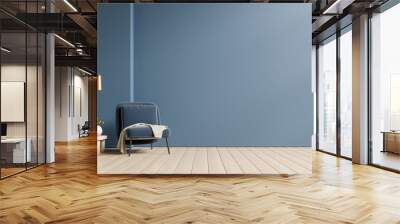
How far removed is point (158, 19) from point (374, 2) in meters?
3.41

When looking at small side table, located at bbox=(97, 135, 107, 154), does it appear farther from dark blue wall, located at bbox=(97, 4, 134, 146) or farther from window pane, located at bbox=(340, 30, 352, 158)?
window pane, located at bbox=(340, 30, 352, 158)

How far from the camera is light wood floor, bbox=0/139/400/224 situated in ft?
10.3

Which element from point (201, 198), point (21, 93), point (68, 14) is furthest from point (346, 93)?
point (21, 93)

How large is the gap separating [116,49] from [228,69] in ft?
6.09

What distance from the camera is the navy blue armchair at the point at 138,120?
6.26 meters

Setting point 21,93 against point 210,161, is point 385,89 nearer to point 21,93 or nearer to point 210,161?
point 210,161

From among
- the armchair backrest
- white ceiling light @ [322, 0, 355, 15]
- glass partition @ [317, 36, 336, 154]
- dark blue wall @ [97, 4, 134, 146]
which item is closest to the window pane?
glass partition @ [317, 36, 336, 154]

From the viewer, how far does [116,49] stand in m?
6.34

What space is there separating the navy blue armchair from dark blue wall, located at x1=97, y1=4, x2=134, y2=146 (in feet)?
0.60

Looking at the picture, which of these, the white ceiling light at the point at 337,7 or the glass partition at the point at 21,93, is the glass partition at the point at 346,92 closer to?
the white ceiling light at the point at 337,7

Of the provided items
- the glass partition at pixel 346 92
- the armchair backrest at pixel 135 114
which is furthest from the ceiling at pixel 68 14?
the armchair backrest at pixel 135 114

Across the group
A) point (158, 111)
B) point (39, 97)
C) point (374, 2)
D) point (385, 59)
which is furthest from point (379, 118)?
point (39, 97)

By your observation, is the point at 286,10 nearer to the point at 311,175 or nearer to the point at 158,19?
the point at 158,19

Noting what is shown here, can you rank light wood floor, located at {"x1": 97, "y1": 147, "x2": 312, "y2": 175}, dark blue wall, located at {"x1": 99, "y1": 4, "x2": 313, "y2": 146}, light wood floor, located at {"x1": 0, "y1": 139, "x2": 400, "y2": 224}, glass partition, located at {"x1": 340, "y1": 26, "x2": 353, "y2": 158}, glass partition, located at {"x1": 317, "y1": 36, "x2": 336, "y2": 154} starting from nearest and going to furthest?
1. light wood floor, located at {"x1": 0, "y1": 139, "x2": 400, "y2": 224}
2. light wood floor, located at {"x1": 97, "y1": 147, "x2": 312, "y2": 175}
3. dark blue wall, located at {"x1": 99, "y1": 4, "x2": 313, "y2": 146}
4. glass partition, located at {"x1": 340, "y1": 26, "x2": 353, "y2": 158}
5. glass partition, located at {"x1": 317, "y1": 36, "x2": 336, "y2": 154}
